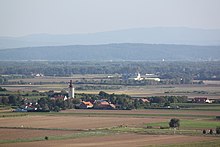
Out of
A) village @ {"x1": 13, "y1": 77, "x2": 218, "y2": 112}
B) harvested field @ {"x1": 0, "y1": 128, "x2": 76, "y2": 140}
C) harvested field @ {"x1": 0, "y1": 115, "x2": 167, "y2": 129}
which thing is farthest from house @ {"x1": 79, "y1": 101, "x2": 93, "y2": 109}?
harvested field @ {"x1": 0, "y1": 128, "x2": 76, "y2": 140}

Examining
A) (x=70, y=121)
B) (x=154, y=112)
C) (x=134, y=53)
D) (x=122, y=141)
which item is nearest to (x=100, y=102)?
(x=154, y=112)

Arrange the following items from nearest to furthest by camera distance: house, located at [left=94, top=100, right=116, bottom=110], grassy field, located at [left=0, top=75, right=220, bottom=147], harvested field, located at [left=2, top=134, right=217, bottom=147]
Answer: harvested field, located at [left=2, top=134, right=217, bottom=147], grassy field, located at [left=0, top=75, right=220, bottom=147], house, located at [left=94, top=100, right=116, bottom=110]

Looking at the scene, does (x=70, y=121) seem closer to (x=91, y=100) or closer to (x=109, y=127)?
(x=109, y=127)

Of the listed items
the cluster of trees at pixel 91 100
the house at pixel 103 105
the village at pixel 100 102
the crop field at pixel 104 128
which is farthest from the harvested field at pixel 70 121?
the house at pixel 103 105

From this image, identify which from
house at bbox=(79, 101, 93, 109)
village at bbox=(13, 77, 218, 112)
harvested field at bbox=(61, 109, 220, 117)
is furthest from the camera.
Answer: house at bbox=(79, 101, 93, 109)

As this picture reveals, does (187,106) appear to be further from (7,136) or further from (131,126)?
(7,136)

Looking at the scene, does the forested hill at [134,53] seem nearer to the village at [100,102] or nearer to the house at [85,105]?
the village at [100,102]

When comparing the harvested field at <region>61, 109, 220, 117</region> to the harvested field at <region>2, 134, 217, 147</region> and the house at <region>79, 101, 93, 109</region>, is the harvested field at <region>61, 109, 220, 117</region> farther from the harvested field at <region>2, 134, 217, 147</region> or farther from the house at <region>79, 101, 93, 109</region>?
the harvested field at <region>2, 134, 217, 147</region>

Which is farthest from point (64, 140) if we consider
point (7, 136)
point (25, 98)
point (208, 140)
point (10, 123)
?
point (25, 98)
